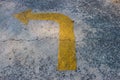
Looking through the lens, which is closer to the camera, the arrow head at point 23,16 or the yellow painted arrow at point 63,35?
the yellow painted arrow at point 63,35

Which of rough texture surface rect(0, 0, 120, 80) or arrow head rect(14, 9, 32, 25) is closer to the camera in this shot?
rough texture surface rect(0, 0, 120, 80)

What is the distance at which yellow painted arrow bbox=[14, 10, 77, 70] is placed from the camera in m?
3.04

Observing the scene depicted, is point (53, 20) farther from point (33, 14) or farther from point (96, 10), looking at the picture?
point (96, 10)

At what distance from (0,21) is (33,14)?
525mm

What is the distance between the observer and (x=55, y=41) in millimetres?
3324

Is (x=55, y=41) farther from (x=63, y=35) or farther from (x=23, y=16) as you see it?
(x=23, y=16)

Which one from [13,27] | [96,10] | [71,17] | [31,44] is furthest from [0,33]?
[96,10]

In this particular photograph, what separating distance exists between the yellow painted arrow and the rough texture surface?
0.06 meters

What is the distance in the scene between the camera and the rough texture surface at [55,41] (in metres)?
2.94

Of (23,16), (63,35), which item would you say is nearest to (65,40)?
(63,35)

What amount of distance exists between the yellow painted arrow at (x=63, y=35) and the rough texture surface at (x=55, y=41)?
64 mm

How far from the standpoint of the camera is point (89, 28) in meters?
3.51

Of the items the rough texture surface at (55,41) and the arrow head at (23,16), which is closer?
the rough texture surface at (55,41)

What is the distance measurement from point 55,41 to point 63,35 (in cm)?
16
